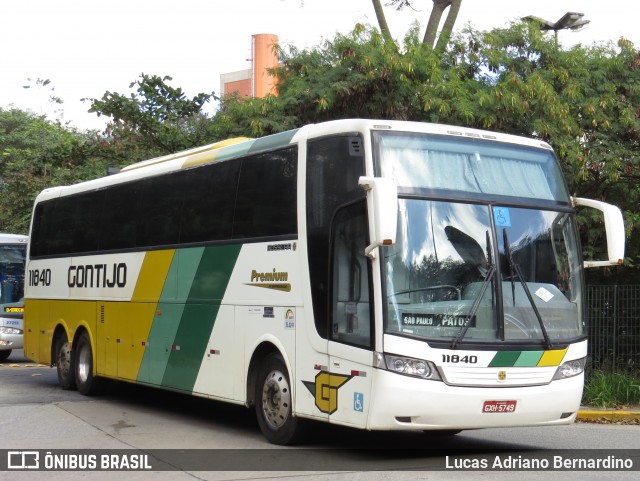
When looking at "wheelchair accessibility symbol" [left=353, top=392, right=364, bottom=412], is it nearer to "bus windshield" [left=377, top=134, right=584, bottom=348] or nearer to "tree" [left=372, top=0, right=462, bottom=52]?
"bus windshield" [left=377, top=134, right=584, bottom=348]

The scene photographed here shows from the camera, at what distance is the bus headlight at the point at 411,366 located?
953 centimetres

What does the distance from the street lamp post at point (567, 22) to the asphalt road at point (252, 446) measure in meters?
9.43

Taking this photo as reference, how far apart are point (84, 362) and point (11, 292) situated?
936 centimetres

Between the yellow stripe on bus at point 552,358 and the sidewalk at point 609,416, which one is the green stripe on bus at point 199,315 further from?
the sidewalk at point 609,416

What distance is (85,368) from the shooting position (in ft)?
55.8

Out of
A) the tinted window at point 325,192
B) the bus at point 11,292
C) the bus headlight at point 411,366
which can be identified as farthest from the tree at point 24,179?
the bus headlight at point 411,366

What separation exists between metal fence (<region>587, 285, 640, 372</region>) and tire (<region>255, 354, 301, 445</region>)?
7.23 metres

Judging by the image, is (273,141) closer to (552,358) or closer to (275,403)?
(275,403)

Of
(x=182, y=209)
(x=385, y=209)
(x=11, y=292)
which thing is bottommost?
(x=11, y=292)

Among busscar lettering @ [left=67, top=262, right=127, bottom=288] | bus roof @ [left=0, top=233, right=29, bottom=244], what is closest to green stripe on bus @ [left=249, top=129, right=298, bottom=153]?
busscar lettering @ [left=67, top=262, right=127, bottom=288]

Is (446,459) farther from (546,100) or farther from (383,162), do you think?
(546,100)

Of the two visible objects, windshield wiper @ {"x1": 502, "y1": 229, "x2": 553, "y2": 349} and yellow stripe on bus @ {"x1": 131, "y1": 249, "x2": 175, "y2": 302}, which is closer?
windshield wiper @ {"x1": 502, "y1": 229, "x2": 553, "y2": 349}

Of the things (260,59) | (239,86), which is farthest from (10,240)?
(239,86)

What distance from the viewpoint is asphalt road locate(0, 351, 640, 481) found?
9.48 meters
